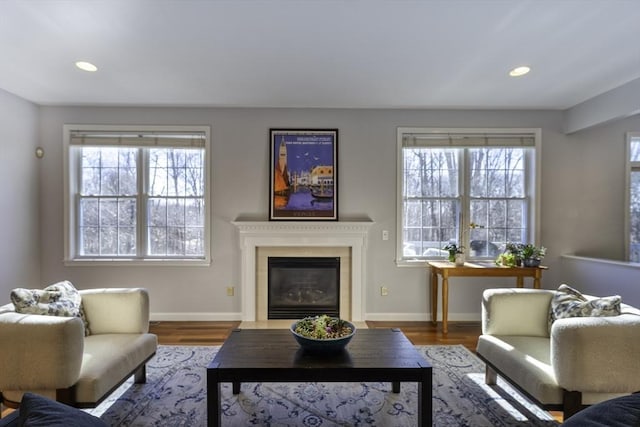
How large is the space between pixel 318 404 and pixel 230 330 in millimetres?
1687

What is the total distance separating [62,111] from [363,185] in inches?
146

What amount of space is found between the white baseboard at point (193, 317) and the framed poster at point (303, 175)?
130 cm

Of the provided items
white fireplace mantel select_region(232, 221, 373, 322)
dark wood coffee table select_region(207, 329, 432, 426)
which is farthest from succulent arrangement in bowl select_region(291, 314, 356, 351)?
white fireplace mantel select_region(232, 221, 373, 322)

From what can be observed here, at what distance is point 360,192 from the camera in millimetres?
3766

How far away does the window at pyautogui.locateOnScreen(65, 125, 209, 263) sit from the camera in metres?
3.75

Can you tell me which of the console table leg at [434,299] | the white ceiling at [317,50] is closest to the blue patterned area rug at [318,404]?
the console table leg at [434,299]

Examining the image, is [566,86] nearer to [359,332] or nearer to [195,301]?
[359,332]

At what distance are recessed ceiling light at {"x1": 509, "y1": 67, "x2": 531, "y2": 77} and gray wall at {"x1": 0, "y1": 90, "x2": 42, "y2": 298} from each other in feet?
16.5

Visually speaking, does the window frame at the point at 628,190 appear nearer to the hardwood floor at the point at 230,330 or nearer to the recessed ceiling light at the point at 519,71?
the hardwood floor at the point at 230,330

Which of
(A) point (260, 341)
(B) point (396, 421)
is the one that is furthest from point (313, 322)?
(B) point (396, 421)

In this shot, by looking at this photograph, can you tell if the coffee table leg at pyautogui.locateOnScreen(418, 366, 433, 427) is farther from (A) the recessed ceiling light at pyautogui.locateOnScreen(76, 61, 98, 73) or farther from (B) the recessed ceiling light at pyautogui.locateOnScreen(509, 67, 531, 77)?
(A) the recessed ceiling light at pyautogui.locateOnScreen(76, 61, 98, 73)

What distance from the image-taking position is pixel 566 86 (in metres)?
3.12

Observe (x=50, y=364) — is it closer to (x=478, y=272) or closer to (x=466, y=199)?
(x=478, y=272)

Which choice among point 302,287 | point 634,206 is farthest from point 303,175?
point 634,206
